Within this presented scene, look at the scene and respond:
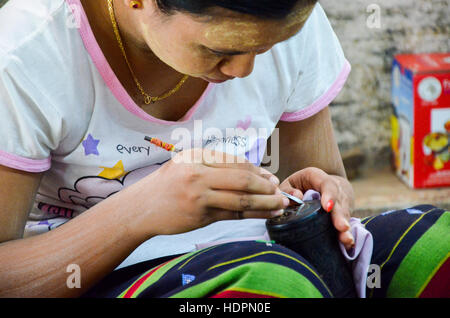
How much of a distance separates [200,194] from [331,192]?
0.96 ft

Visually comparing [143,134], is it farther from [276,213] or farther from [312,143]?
[312,143]

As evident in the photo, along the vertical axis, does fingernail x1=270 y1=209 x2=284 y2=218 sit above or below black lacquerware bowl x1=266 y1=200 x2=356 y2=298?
above

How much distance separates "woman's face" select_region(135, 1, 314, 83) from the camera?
88cm

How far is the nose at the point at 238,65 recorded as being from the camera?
96 centimetres

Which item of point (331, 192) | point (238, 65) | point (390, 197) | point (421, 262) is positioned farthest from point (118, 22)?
point (390, 197)

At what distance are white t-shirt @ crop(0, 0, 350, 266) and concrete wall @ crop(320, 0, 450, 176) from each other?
3.62ft

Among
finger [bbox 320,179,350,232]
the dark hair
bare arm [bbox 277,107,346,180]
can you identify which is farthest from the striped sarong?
the dark hair

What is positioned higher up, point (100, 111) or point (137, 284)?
point (100, 111)

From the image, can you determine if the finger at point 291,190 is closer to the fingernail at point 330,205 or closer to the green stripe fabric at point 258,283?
the fingernail at point 330,205

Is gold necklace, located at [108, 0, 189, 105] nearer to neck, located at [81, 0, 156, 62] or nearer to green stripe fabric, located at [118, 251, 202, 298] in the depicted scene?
neck, located at [81, 0, 156, 62]

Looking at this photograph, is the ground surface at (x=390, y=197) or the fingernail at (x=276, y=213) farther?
the ground surface at (x=390, y=197)

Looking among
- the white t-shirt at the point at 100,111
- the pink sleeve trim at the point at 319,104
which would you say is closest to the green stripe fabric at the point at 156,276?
the white t-shirt at the point at 100,111

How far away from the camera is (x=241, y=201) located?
91 cm

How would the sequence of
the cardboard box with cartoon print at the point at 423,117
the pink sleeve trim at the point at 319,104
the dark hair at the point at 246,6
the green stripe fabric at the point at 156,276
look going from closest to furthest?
the dark hair at the point at 246,6
the green stripe fabric at the point at 156,276
the pink sleeve trim at the point at 319,104
the cardboard box with cartoon print at the point at 423,117
